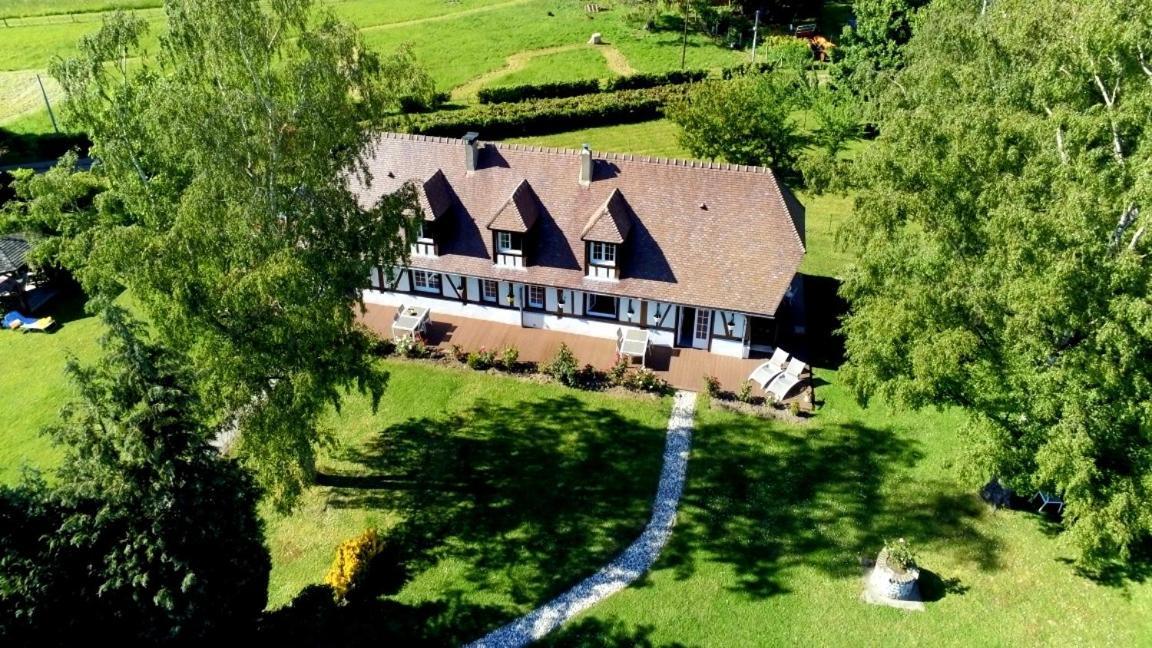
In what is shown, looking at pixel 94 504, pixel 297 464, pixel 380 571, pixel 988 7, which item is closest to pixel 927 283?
pixel 380 571

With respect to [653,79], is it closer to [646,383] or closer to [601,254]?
[601,254]

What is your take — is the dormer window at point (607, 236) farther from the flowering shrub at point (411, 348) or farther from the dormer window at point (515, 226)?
the flowering shrub at point (411, 348)

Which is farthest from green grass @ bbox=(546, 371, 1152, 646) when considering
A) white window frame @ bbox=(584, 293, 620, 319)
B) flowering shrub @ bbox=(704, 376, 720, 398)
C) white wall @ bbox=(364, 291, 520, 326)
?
white wall @ bbox=(364, 291, 520, 326)

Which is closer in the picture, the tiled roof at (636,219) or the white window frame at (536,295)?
the tiled roof at (636,219)

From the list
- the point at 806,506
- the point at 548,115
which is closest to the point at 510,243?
the point at 806,506

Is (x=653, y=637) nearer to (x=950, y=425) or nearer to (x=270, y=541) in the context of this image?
(x=270, y=541)

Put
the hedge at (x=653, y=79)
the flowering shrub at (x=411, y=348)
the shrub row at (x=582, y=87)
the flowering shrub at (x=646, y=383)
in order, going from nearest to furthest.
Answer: the flowering shrub at (x=646, y=383) < the flowering shrub at (x=411, y=348) < the shrub row at (x=582, y=87) < the hedge at (x=653, y=79)

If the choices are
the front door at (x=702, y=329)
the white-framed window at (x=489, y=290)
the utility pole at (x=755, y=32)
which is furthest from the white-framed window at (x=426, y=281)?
the utility pole at (x=755, y=32)
